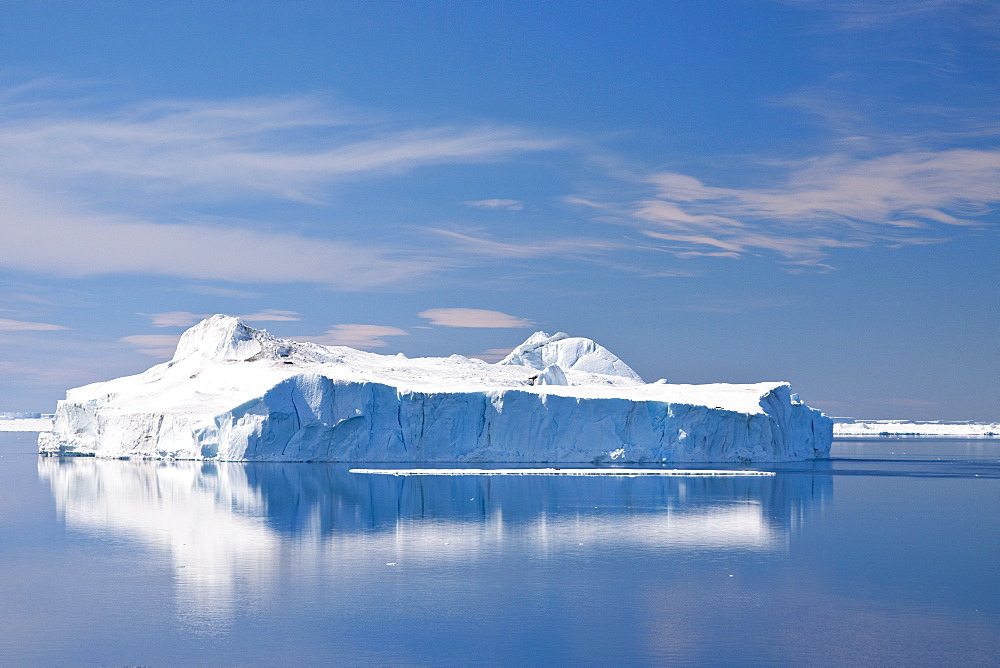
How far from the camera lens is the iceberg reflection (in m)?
13.6

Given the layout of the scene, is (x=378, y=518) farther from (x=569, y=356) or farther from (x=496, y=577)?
(x=569, y=356)

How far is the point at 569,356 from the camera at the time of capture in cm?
5044

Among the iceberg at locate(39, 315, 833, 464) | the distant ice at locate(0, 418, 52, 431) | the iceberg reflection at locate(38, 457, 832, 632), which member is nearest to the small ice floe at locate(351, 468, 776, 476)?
the iceberg reflection at locate(38, 457, 832, 632)

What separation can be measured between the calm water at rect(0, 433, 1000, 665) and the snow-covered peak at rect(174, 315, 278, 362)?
45.2 ft

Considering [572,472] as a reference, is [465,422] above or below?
above

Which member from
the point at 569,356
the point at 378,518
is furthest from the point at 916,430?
the point at 378,518

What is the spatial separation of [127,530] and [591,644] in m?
10.4

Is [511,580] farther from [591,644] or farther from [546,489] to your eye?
[546,489]

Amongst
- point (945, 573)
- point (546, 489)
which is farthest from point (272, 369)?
point (945, 573)

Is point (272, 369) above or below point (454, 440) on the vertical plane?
above

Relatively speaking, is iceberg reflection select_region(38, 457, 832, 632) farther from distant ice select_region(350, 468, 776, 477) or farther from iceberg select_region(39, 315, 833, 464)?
iceberg select_region(39, 315, 833, 464)

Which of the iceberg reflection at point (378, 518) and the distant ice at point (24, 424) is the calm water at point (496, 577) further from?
the distant ice at point (24, 424)

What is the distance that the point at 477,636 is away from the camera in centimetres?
980

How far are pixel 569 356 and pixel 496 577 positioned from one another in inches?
1494
